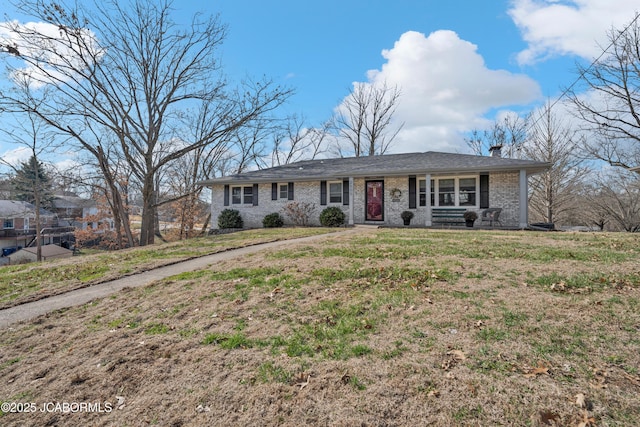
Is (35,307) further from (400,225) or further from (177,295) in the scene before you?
(400,225)

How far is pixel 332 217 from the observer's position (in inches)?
618

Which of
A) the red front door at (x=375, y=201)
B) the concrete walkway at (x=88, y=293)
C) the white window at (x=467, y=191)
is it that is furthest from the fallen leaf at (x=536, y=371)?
the red front door at (x=375, y=201)

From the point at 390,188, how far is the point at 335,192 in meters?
2.89

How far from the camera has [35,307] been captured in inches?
178

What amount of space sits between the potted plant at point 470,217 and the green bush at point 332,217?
18.4 feet

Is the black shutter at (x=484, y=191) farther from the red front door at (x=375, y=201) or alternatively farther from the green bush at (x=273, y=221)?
the green bush at (x=273, y=221)

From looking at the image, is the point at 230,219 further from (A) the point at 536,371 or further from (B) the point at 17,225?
(B) the point at 17,225

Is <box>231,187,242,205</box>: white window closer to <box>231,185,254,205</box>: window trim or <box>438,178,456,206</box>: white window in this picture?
<box>231,185,254,205</box>: window trim

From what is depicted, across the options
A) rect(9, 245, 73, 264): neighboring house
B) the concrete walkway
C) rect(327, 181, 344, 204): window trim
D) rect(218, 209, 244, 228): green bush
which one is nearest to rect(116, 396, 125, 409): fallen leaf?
the concrete walkway

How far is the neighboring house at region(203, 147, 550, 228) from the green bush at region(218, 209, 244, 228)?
16.3 inches

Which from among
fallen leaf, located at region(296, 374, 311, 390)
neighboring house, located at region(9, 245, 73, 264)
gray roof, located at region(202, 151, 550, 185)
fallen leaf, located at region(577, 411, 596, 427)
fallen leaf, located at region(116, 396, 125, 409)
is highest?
gray roof, located at region(202, 151, 550, 185)

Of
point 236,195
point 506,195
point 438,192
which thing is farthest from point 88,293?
point 506,195

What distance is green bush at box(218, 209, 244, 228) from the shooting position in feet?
58.6

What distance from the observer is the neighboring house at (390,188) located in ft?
44.9
